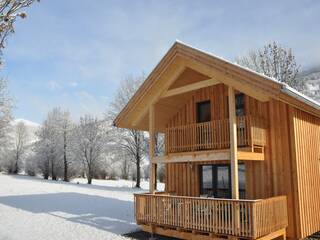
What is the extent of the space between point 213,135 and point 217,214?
3.27m

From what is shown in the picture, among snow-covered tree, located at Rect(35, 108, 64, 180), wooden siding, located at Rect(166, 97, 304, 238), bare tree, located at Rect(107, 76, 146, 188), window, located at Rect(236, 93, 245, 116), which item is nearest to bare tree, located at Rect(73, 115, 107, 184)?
snow-covered tree, located at Rect(35, 108, 64, 180)

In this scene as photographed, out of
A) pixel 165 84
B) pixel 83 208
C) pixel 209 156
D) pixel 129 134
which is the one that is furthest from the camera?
pixel 129 134

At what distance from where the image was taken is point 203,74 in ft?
44.7

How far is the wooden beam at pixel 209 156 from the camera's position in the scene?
1132 cm

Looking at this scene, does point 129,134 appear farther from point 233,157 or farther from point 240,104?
point 233,157

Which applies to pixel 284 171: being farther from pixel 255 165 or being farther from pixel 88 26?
pixel 88 26

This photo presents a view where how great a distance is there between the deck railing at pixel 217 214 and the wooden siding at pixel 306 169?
0.72 m

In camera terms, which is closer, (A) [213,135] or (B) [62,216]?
(A) [213,135]

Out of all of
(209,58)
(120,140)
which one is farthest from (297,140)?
(120,140)

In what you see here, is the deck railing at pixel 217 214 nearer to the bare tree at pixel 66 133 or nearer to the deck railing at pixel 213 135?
the deck railing at pixel 213 135

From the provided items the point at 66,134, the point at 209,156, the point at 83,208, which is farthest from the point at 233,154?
the point at 66,134

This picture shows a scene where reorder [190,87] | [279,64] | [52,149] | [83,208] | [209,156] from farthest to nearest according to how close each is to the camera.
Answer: [52,149] < [279,64] < [83,208] < [190,87] < [209,156]

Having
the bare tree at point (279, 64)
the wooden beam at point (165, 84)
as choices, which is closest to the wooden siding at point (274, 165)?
the wooden beam at point (165, 84)

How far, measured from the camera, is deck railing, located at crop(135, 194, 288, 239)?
10039 millimetres
